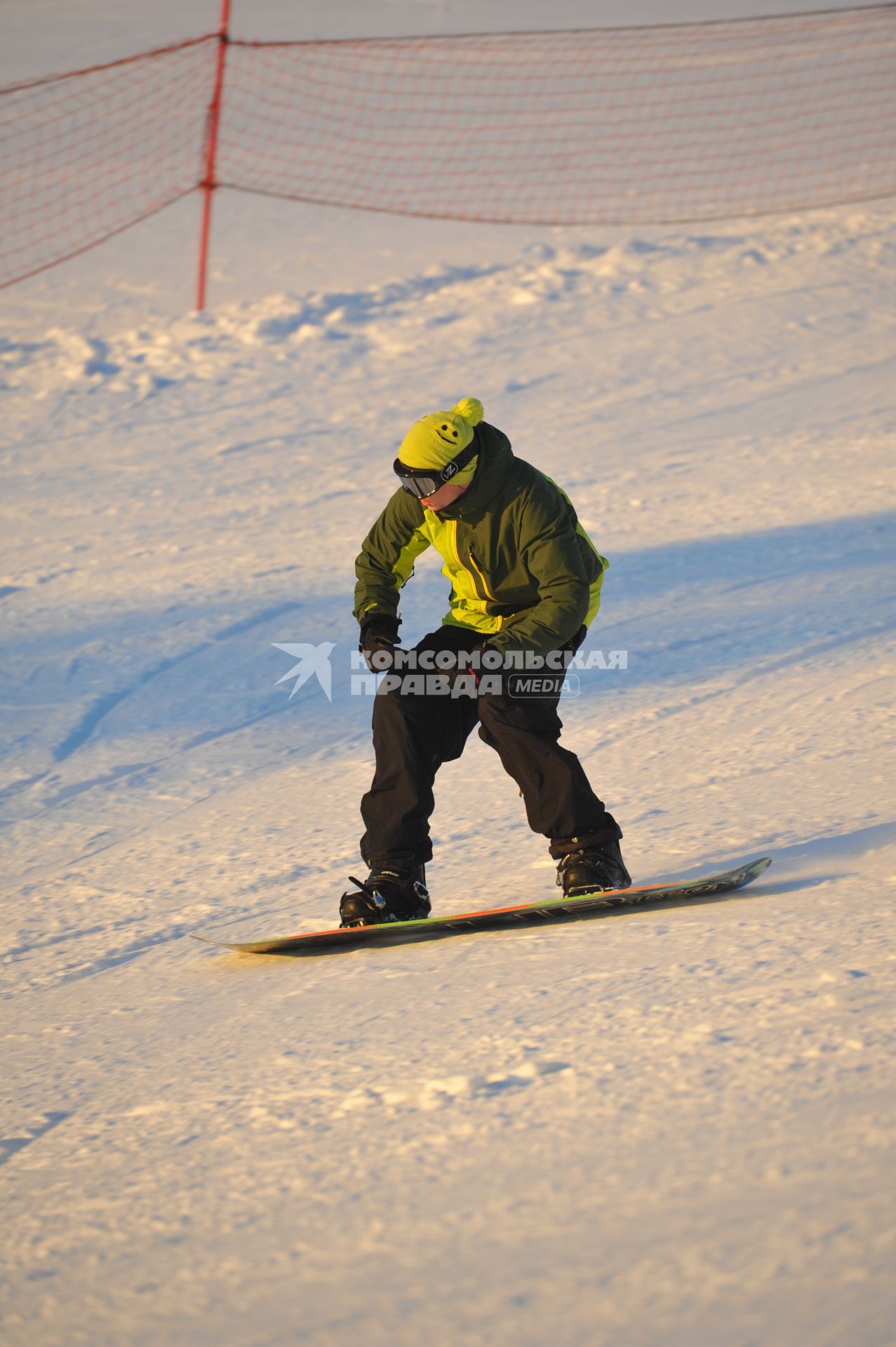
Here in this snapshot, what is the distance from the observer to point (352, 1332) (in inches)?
71.3

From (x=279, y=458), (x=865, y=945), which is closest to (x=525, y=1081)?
(x=865, y=945)

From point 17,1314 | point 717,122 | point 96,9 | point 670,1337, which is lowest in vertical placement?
point 17,1314

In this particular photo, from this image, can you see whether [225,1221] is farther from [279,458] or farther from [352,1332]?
[279,458]

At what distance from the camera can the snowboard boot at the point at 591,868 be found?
Result: 345cm

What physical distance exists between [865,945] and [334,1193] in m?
1.33

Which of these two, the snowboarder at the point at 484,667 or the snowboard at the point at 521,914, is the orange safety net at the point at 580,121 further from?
the snowboard at the point at 521,914

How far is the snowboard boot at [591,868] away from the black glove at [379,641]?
2.32ft

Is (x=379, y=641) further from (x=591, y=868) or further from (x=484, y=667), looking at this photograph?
(x=591, y=868)

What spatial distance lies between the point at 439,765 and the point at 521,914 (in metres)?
0.46

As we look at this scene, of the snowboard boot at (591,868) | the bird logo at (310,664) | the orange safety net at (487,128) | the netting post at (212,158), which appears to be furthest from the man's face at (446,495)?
the orange safety net at (487,128)

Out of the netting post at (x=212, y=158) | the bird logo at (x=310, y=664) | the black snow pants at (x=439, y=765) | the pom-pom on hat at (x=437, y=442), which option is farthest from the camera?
the netting post at (x=212, y=158)

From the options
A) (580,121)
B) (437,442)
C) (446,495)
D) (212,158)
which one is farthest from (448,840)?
(580,121)

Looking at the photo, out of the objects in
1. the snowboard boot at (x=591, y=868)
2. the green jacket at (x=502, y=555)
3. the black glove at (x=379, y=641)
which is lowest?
the snowboard boot at (x=591, y=868)

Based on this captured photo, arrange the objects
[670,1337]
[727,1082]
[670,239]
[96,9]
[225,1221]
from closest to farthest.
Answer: [670,1337]
[225,1221]
[727,1082]
[670,239]
[96,9]
